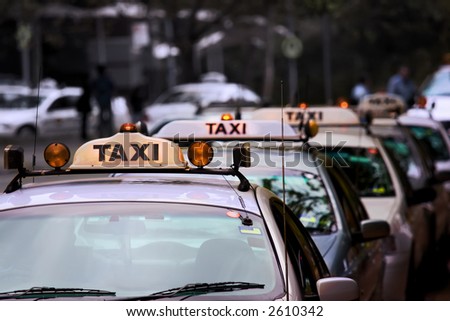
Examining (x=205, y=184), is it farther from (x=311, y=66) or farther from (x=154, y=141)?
(x=311, y=66)

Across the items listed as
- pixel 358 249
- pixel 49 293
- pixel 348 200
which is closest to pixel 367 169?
pixel 348 200

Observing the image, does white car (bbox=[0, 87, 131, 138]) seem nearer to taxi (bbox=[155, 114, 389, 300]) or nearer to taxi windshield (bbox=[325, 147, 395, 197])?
taxi windshield (bbox=[325, 147, 395, 197])

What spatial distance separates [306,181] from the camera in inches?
330

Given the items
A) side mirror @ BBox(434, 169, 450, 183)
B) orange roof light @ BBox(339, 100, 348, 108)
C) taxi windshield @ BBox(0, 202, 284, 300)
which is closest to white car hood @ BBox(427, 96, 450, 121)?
orange roof light @ BBox(339, 100, 348, 108)

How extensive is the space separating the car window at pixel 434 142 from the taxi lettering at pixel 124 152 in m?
9.21

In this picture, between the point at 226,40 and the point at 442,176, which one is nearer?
the point at 442,176

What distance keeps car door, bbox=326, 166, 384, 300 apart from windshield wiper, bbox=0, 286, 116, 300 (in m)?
2.53

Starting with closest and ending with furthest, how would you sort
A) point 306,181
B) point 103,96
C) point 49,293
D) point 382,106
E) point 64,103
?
1. point 49,293
2. point 306,181
3. point 382,106
4. point 103,96
5. point 64,103

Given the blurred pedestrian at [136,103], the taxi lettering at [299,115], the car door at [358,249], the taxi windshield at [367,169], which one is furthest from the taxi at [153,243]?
the blurred pedestrian at [136,103]

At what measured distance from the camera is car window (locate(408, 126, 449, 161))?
14539 mm

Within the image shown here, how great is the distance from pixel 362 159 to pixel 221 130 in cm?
250

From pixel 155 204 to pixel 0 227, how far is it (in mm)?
605

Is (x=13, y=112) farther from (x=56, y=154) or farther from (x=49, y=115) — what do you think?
(x=56, y=154)
